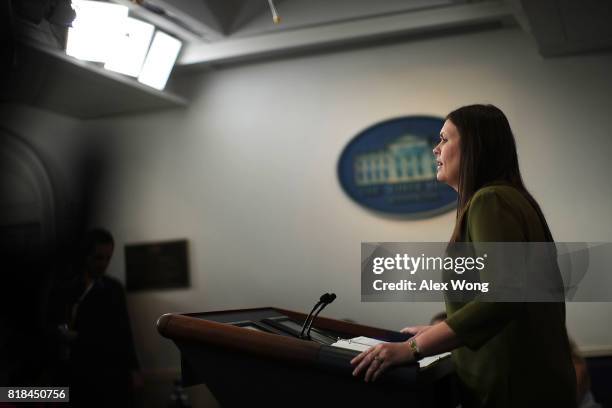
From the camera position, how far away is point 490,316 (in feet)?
2.52

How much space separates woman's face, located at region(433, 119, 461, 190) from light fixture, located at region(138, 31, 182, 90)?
1.51 metres

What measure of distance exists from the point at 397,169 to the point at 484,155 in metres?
1.37

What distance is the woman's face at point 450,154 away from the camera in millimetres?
917

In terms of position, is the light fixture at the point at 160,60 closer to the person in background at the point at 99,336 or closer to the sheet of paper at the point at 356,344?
the person in background at the point at 99,336

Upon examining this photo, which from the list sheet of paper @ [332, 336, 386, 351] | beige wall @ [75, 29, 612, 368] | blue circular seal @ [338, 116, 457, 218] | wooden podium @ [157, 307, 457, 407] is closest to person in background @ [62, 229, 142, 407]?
beige wall @ [75, 29, 612, 368]

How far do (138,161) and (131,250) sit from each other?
1.21 feet

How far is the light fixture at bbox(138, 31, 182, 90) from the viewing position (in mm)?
2152

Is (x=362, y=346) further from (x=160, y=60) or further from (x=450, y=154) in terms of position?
(x=160, y=60)

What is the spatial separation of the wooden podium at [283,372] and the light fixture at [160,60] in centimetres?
151

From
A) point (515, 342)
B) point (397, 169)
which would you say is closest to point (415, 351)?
point (515, 342)

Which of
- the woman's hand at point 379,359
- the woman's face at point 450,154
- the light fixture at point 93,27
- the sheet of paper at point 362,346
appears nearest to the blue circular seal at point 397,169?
the light fixture at point 93,27

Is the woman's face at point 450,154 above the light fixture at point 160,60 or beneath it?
beneath

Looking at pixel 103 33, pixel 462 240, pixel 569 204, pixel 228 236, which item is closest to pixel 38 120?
pixel 103 33

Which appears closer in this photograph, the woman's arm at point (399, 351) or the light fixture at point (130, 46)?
the woman's arm at point (399, 351)
